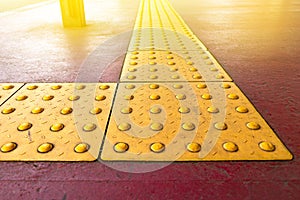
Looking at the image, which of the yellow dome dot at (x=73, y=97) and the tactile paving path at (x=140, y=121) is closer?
the tactile paving path at (x=140, y=121)

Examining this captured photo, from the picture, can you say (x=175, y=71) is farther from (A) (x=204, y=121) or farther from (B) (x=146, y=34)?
(B) (x=146, y=34)

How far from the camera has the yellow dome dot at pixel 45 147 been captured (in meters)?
1.03

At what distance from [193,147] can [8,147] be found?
2.54ft

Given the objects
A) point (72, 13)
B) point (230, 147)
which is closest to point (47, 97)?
point (230, 147)

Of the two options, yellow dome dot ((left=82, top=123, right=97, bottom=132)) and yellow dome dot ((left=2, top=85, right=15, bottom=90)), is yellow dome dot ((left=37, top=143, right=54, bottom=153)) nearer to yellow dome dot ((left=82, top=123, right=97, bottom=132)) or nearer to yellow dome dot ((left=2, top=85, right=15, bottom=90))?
yellow dome dot ((left=82, top=123, right=97, bottom=132))

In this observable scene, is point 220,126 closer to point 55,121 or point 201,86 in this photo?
point 201,86

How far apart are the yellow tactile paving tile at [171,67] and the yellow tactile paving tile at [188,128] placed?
20 centimetres

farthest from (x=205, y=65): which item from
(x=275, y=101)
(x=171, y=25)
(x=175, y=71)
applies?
(x=171, y=25)

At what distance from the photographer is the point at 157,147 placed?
1039mm

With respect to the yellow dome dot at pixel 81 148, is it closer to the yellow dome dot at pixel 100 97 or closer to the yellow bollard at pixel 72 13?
the yellow dome dot at pixel 100 97

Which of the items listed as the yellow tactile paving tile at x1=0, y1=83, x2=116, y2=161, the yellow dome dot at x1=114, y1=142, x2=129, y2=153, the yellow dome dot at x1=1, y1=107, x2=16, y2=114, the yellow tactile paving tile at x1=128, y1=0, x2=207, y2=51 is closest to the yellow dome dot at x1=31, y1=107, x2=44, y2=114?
the yellow tactile paving tile at x1=0, y1=83, x2=116, y2=161

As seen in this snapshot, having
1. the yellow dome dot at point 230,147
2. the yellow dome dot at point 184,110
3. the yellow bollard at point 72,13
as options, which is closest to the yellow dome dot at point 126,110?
the yellow dome dot at point 184,110

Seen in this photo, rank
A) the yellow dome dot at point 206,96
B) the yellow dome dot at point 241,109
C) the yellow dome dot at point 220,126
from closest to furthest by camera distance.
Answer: the yellow dome dot at point 220,126 < the yellow dome dot at point 241,109 < the yellow dome dot at point 206,96

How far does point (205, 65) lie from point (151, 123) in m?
1.00
